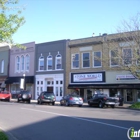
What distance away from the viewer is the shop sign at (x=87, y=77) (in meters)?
29.9

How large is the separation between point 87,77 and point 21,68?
13.8m

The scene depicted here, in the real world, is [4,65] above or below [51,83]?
above

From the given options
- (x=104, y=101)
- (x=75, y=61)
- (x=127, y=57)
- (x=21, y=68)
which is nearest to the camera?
(x=104, y=101)

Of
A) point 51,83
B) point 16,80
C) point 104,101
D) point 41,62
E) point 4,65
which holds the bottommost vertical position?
point 104,101

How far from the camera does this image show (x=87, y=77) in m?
31.0

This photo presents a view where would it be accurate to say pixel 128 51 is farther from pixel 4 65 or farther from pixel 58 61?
pixel 4 65

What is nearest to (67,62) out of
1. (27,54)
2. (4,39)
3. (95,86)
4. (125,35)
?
(95,86)

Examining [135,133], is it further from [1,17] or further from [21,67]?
[21,67]

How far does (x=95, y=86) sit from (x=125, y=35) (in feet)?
28.2

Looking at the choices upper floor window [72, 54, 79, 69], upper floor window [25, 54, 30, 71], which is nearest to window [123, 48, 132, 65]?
upper floor window [72, 54, 79, 69]

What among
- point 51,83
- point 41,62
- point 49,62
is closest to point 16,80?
point 41,62

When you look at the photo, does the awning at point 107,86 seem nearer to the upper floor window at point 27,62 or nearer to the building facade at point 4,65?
the upper floor window at point 27,62

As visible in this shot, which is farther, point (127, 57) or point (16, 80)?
point (16, 80)

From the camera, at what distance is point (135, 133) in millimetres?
8477
